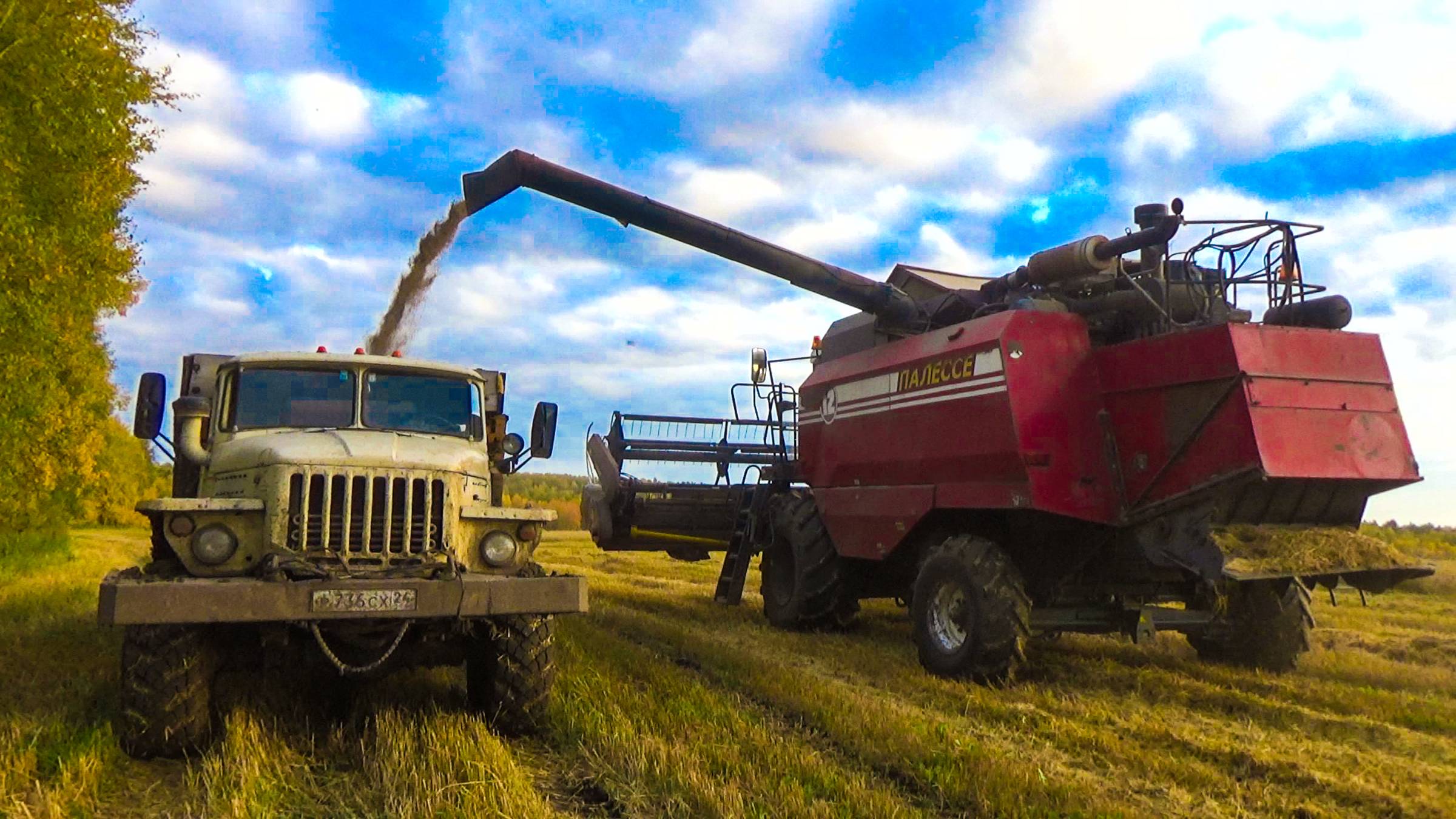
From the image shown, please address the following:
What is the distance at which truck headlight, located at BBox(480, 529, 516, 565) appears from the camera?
602 cm

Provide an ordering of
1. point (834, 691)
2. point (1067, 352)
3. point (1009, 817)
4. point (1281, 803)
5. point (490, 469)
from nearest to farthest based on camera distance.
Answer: point (1009, 817), point (1281, 803), point (834, 691), point (490, 469), point (1067, 352)

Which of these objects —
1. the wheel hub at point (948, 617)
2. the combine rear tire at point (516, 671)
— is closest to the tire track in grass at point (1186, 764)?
the wheel hub at point (948, 617)

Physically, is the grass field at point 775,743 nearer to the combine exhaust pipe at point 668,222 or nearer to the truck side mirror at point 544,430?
the truck side mirror at point 544,430

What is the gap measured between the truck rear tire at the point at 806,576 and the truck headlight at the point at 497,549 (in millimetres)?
4923

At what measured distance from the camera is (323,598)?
513 cm

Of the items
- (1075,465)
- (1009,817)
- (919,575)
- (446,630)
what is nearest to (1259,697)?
(1075,465)

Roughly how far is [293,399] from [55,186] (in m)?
8.16

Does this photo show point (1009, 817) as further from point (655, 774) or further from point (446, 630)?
point (446, 630)

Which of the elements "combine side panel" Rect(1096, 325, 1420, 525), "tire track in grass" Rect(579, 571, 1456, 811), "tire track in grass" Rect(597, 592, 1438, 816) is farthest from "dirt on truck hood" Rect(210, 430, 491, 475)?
"combine side panel" Rect(1096, 325, 1420, 525)

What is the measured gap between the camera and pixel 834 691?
22.2 feet

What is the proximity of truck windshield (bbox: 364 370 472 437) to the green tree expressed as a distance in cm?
639

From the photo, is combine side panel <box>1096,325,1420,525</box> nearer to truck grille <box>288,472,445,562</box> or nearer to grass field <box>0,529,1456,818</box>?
grass field <box>0,529,1456,818</box>

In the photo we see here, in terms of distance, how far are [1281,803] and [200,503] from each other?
5.67 m

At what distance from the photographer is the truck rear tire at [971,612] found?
7.47 m
